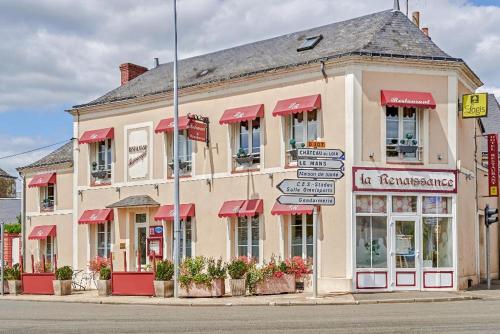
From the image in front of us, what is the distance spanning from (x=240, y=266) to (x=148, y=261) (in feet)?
24.0

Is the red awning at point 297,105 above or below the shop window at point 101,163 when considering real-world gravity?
above

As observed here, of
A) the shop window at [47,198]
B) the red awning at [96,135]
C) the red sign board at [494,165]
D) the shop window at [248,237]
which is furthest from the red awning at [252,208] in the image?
the shop window at [47,198]

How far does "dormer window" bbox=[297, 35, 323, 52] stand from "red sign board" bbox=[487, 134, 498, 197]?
23.2ft

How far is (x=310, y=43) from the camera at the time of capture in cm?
2741

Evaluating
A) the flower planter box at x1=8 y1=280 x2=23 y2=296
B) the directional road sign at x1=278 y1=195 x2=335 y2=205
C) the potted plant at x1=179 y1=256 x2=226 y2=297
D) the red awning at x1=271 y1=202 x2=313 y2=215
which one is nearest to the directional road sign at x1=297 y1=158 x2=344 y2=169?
the directional road sign at x1=278 y1=195 x2=335 y2=205

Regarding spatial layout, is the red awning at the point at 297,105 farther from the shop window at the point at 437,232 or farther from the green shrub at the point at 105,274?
the green shrub at the point at 105,274

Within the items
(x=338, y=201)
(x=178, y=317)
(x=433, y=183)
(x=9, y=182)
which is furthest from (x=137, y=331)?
(x=9, y=182)

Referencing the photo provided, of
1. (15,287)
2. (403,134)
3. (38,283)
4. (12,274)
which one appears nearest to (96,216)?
(38,283)

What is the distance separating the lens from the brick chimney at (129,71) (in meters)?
35.1

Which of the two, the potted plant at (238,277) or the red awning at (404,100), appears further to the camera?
the red awning at (404,100)

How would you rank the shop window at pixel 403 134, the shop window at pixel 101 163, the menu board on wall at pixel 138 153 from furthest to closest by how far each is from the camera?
the shop window at pixel 101 163
the menu board on wall at pixel 138 153
the shop window at pixel 403 134

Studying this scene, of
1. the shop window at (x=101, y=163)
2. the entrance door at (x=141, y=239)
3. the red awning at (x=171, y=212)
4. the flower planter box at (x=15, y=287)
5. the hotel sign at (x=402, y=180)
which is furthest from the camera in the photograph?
the shop window at (x=101, y=163)

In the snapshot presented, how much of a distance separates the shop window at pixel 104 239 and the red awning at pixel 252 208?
7.66m

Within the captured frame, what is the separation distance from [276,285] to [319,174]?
439 centimetres
